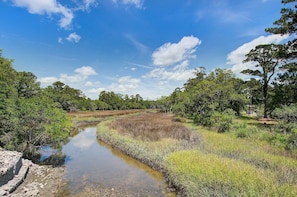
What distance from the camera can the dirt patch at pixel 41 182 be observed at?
833cm

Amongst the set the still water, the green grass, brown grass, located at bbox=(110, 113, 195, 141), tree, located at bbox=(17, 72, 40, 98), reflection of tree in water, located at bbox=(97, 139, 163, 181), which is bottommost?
the still water

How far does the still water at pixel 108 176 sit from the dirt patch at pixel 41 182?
41 cm

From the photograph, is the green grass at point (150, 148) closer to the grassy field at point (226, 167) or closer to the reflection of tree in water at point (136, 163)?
the grassy field at point (226, 167)

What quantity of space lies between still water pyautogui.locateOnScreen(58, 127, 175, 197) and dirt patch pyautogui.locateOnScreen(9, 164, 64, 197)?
415mm

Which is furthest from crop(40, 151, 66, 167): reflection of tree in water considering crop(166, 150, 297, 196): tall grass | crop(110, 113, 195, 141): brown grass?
crop(166, 150, 297, 196): tall grass

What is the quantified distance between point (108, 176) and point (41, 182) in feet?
11.3

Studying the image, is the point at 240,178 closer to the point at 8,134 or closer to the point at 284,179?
the point at 284,179

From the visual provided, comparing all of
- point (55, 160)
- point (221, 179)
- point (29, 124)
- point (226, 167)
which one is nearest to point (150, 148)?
point (226, 167)

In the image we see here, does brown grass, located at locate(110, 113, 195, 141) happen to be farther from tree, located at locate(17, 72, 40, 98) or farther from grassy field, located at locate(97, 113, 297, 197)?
tree, located at locate(17, 72, 40, 98)

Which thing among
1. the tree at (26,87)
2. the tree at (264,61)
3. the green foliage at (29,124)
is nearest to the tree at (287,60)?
the tree at (264,61)

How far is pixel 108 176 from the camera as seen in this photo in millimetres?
11234

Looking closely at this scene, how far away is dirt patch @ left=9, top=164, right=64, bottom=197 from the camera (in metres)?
8.33

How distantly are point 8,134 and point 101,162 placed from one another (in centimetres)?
614

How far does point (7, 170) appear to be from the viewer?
833 cm
